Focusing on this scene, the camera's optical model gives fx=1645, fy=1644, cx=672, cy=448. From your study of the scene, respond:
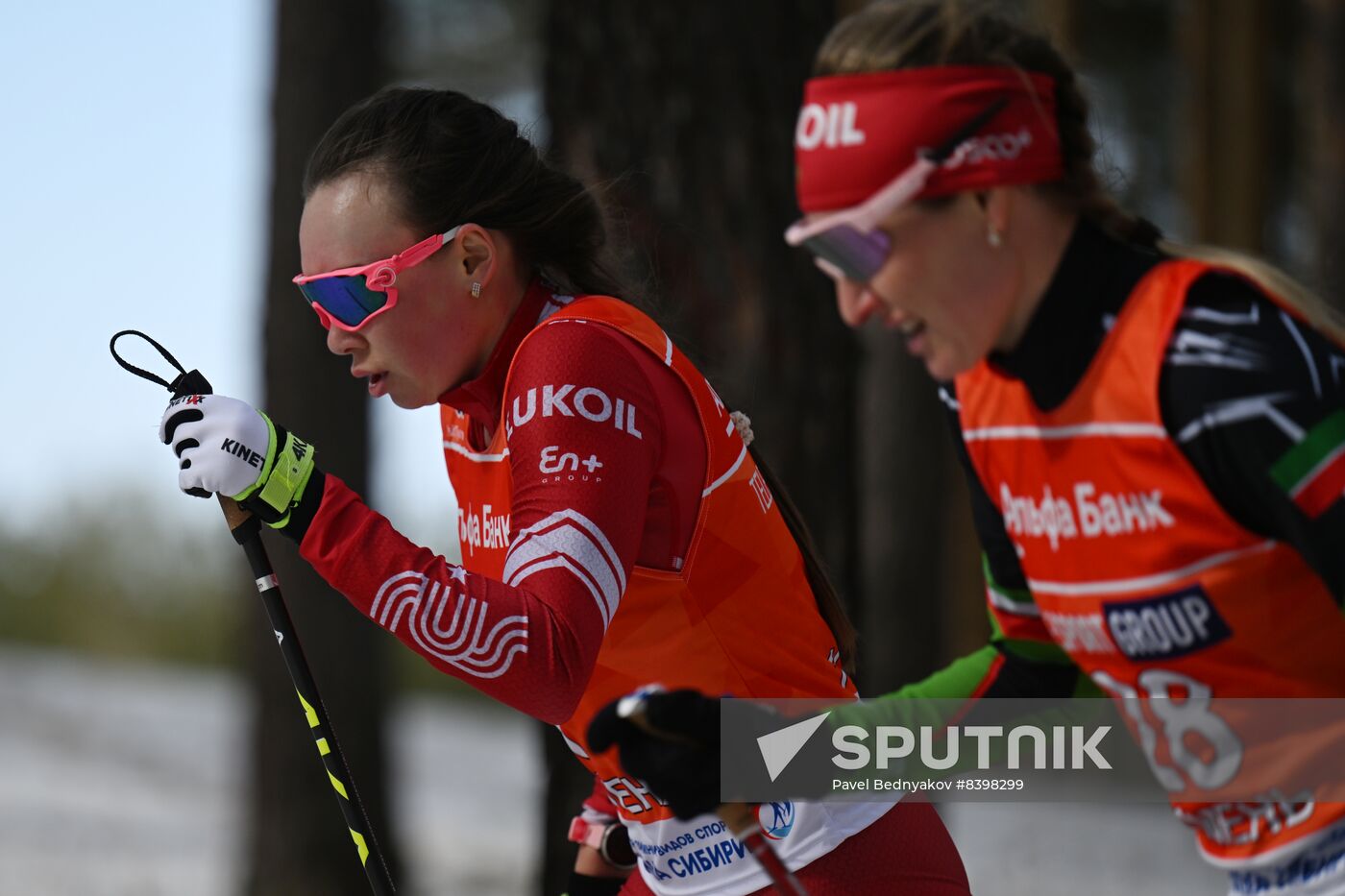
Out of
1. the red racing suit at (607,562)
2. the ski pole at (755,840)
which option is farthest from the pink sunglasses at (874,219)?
the ski pole at (755,840)

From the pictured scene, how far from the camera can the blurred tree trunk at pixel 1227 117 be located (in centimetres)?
1165

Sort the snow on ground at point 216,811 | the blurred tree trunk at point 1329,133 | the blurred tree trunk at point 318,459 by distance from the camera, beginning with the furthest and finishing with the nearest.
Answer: the snow on ground at point 216,811 < the blurred tree trunk at point 1329,133 < the blurred tree trunk at point 318,459

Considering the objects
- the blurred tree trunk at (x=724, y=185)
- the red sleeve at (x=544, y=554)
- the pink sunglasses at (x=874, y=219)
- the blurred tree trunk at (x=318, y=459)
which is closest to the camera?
the pink sunglasses at (x=874, y=219)

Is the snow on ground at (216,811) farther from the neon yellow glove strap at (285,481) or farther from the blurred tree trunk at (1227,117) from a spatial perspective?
the neon yellow glove strap at (285,481)

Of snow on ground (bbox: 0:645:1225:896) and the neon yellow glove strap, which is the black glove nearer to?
the neon yellow glove strap

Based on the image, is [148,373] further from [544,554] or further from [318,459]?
[318,459]

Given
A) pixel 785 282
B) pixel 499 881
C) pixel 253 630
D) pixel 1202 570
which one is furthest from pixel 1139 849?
pixel 1202 570

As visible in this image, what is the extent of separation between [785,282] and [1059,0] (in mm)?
6508

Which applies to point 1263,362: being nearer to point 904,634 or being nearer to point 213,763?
point 904,634

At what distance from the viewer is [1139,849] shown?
29.5 feet

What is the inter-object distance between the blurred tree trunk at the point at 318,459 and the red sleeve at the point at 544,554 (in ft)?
13.6
